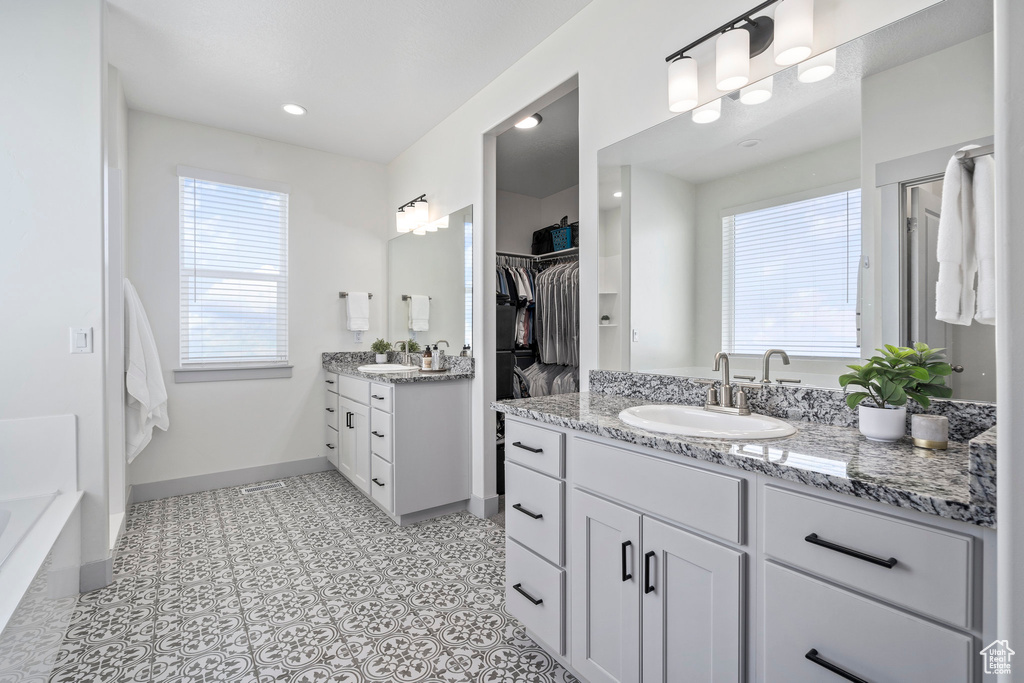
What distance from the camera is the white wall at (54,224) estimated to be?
1.98m

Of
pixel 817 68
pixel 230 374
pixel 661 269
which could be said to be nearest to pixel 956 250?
pixel 817 68

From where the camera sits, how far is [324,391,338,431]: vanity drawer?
12.1 ft

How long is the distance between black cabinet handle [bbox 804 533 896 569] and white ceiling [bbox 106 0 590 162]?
90.1 inches

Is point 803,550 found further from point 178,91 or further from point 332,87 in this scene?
point 178,91

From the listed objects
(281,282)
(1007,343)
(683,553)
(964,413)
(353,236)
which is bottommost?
(683,553)

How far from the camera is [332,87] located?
9.48ft

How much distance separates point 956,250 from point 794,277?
389 mm

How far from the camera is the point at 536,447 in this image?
1596mm

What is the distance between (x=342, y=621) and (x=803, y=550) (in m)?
1.70

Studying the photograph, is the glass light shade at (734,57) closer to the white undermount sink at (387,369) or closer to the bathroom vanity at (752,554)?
the bathroom vanity at (752,554)

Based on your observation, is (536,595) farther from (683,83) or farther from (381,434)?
(683,83)

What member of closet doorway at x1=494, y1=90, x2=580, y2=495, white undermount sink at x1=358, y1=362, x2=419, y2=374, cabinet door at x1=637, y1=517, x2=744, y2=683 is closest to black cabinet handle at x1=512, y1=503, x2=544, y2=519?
cabinet door at x1=637, y1=517, x2=744, y2=683

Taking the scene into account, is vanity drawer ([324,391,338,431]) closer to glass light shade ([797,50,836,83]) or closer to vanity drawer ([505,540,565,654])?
vanity drawer ([505,540,565,654])

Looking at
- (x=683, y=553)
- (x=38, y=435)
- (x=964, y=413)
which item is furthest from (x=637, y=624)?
(x=38, y=435)
